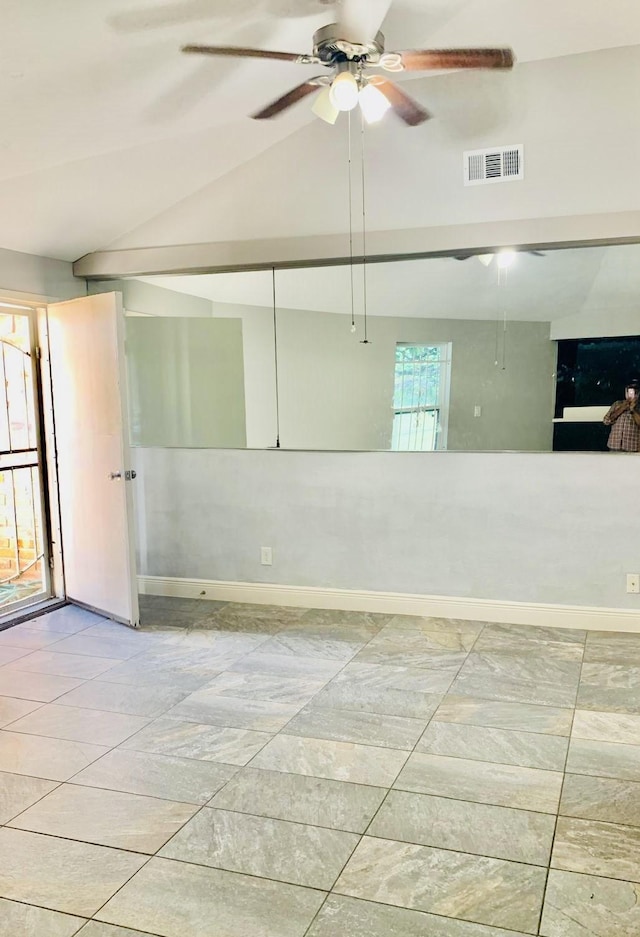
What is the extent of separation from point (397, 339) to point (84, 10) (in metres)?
2.48

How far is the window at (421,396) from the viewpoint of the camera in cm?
425

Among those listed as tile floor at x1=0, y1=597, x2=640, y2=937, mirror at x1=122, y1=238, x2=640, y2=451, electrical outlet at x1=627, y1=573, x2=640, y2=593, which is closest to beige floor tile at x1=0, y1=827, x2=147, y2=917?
tile floor at x1=0, y1=597, x2=640, y2=937

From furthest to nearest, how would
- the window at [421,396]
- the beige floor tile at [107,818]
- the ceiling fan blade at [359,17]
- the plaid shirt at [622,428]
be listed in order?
the window at [421,396]
the plaid shirt at [622,428]
the ceiling fan blade at [359,17]
the beige floor tile at [107,818]

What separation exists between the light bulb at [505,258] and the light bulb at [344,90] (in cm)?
167

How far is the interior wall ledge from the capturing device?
3855 mm

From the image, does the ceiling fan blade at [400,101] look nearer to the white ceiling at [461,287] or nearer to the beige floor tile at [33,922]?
the white ceiling at [461,287]

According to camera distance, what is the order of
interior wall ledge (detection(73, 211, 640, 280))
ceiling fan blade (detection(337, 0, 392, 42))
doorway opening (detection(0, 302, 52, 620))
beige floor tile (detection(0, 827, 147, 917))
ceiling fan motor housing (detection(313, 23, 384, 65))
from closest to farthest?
Answer: beige floor tile (detection(0, 827, 147, 917)) → ceiling fan blade (detection(337, 0, 392, 42)) → ceiling fan motor housing (detection(313, 23, 384, 65)) → interior wall ledge (detection(73, 211, 640, 280)) → doorway opening (detection(0, 302, 52, 620))

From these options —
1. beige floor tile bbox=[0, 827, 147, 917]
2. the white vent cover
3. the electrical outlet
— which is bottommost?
beige floor tile bbox=[0, 827, 147, 917]

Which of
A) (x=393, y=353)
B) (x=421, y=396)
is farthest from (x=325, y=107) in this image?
(x=421, y=396)

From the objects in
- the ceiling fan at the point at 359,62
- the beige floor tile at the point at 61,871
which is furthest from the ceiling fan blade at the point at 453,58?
the beige floor tile at the point at 61,871

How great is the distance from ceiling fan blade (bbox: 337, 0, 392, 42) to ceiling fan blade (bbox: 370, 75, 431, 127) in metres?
0.19

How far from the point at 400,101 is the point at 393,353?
5.37 feet

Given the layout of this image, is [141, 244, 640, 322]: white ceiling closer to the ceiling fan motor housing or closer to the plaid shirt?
the plaid shirt

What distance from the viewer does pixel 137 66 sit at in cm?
277
